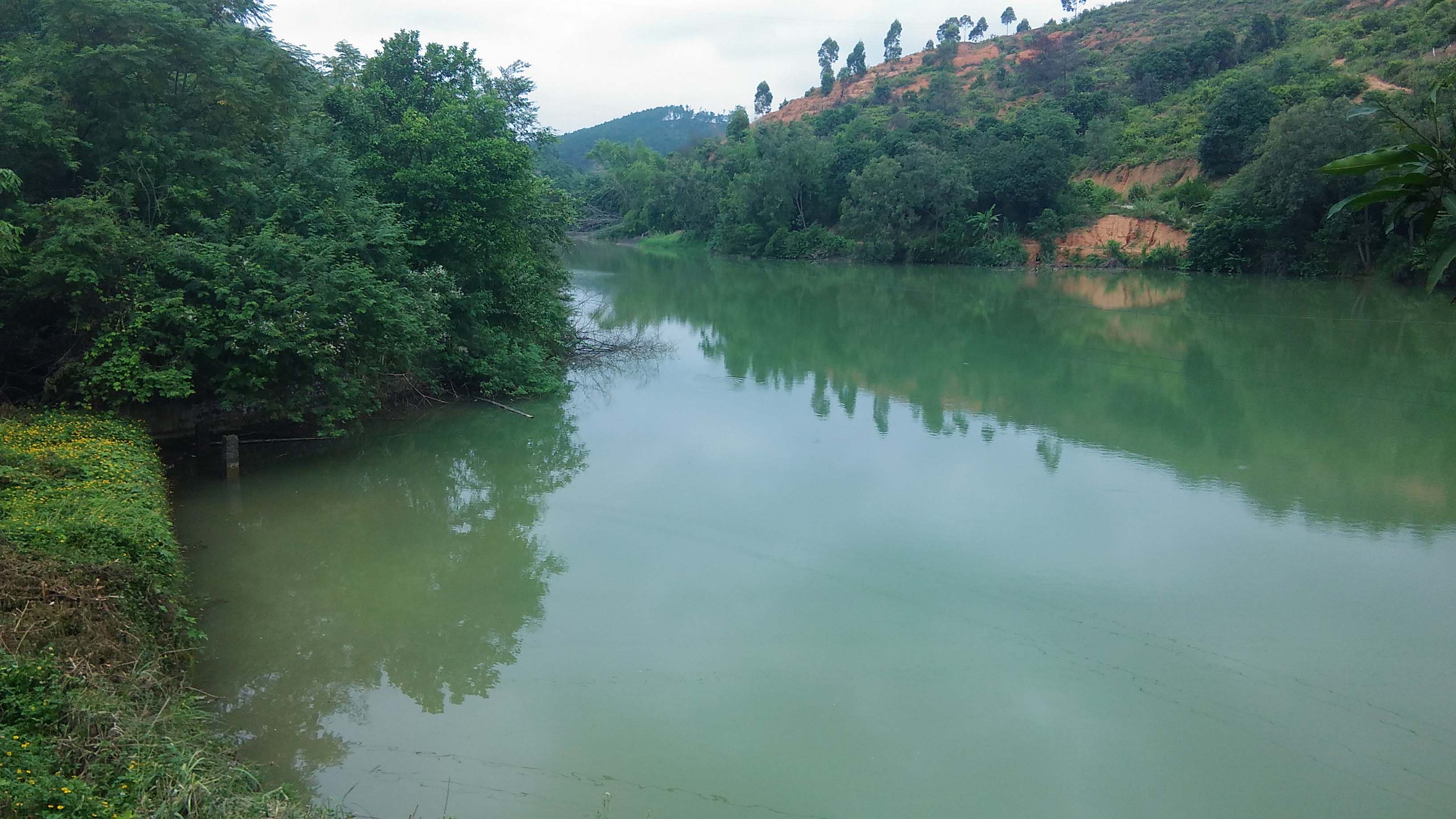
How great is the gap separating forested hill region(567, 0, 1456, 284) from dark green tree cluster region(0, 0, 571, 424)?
97.1 feet

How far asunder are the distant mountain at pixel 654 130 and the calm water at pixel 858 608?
131442 mm

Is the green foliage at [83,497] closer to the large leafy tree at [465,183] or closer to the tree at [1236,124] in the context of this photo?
the large leafy tree at [465,183]

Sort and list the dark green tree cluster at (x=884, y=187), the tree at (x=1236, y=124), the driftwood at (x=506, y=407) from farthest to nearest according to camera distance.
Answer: the dark green tree cluster at (x=884, y=187) → the tree at (x=1236, y=124) → the driftwood at (x=506, y=407)

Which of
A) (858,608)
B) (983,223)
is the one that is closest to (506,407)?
(858,608)

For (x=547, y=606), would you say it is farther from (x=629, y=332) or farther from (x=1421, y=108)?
(x=629, y=332)

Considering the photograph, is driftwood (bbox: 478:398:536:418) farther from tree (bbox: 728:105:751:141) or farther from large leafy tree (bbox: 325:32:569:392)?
tree (bbox: 728:105:751:141)

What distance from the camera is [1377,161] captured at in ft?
8.20

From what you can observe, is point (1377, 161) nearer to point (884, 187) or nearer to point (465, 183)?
point (465, 183)

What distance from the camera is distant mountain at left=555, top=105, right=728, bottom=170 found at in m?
145

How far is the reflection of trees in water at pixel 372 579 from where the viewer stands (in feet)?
20.4

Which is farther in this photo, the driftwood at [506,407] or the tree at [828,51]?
the tree at [828,51]

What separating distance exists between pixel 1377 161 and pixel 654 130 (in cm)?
16164

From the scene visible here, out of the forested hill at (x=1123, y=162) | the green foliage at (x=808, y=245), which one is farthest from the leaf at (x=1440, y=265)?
the green foliage at (x=808, y=245)

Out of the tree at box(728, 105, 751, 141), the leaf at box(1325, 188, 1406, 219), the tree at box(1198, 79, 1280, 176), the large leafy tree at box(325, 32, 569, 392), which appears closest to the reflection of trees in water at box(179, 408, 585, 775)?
the large leafy tree at box(325, 32, 569, 392)
